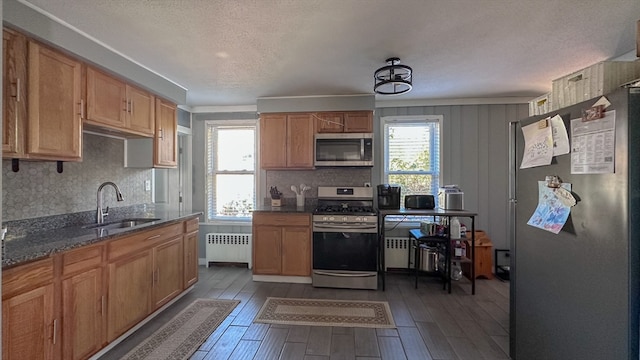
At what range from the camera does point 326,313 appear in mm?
2855

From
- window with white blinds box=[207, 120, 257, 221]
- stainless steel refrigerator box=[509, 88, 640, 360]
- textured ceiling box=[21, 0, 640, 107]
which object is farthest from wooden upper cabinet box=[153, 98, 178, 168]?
stainless steel refrigerator box=[509, 88, 640, 360]

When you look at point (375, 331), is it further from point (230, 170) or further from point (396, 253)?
→ point (230, 170)

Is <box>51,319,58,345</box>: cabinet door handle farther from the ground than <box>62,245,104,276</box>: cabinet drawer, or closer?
closer

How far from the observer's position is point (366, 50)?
8.28 ft

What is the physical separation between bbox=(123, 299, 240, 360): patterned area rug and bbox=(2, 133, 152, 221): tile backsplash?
1.28 metres

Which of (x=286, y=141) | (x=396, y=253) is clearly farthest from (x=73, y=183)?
(x=396, y=253)

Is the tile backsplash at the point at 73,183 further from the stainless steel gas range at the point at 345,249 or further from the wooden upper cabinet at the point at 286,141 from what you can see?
the stainless steel gas range at the point at 345,249

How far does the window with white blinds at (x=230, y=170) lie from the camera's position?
4.43m

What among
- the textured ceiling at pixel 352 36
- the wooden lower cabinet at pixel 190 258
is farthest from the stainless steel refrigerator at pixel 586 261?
the wooden lower cabinet at pixel 190 258

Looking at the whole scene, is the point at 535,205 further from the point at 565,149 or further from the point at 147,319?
the point at 147,319

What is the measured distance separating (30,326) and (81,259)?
420 millimetres

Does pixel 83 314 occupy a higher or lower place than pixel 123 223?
lower

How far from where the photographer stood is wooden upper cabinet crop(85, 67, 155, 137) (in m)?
2.31

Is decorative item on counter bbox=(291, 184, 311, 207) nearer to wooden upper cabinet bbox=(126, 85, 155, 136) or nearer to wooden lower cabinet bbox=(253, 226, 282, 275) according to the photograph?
wooden lower cabinet bbox=(253, 226, 282, 275)
